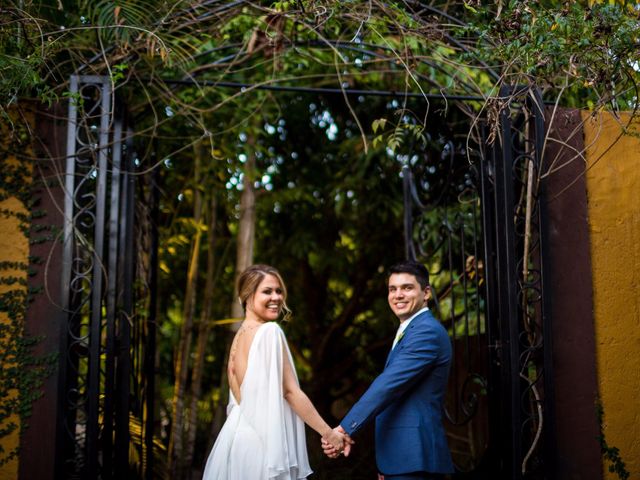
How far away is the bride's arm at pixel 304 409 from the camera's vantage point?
409 centimetres

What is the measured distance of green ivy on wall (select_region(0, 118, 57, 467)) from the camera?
179 inches

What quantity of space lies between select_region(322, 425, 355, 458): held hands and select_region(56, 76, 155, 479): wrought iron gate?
1.41 metres

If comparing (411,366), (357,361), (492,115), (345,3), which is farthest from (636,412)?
(357,361)

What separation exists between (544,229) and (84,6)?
3408mm


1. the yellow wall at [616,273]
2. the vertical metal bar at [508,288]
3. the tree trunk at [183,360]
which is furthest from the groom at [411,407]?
the tree trunk at [183,360]

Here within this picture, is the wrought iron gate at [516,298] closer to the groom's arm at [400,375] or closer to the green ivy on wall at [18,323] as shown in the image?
the groom's arm at [400,375]

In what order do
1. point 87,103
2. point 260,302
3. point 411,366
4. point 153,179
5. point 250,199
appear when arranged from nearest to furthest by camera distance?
1. point 411,366
2. point 260,302
3. point 87,103
4. point 153,179
5. point 250,199

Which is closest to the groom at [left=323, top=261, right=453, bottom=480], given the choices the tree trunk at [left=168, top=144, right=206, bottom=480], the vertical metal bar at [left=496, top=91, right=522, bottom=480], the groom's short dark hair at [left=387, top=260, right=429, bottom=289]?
the groom's short dark hair at [left=387, top=260, right=429, bottom=289]

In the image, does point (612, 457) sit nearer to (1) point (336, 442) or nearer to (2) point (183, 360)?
(1) point (336, 442)

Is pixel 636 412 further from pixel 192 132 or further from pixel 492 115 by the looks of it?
pixel 192 132

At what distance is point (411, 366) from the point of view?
3916 mm

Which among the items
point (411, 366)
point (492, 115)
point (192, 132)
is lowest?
point (411, 366)

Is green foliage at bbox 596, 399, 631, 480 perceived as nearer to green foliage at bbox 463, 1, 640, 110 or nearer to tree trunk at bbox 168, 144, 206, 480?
green foliage at bbox 463, 1, 640, 110

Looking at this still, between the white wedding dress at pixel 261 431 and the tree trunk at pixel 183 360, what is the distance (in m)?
3.41
